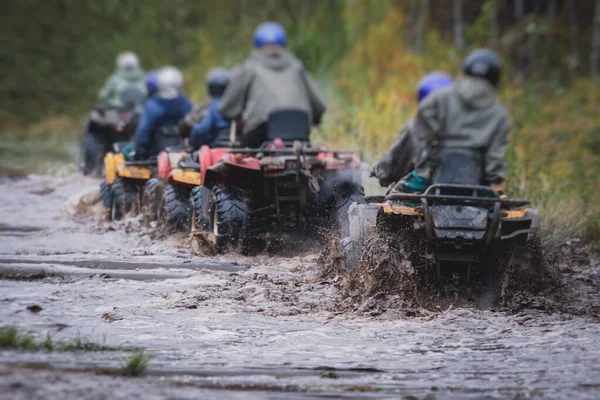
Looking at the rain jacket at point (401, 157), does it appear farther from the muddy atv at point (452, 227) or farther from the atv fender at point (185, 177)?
the atv fender at point (185, 177)

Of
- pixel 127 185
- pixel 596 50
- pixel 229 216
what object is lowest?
pixel 229 216

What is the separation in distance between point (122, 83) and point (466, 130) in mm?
14331

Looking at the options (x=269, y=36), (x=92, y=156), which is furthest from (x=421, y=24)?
(x=269, y=36)

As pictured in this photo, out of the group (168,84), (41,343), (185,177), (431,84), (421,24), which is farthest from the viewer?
(421,24)

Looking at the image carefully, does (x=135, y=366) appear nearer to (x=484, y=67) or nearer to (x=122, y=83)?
(x=484, y=67)

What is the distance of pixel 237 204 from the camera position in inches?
442

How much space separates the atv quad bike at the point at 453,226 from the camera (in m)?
8.09

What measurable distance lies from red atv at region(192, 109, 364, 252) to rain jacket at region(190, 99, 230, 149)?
6.87 feet

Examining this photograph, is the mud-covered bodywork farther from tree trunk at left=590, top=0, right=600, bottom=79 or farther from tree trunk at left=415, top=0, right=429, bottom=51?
tree trunk at left=415, top=0, right=429, bottom=51

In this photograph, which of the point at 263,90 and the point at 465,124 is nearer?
the point at 465,124

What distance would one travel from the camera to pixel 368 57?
25.1 metres

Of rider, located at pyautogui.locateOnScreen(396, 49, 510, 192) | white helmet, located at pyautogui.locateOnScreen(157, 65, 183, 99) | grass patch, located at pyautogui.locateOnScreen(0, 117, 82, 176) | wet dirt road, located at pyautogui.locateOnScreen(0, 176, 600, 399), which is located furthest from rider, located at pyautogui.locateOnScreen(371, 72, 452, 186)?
grass patch, located at pyautogui.locateOnScreen(0, 117, 82, 176)

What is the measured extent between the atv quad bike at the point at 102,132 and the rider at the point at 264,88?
28.2 feet

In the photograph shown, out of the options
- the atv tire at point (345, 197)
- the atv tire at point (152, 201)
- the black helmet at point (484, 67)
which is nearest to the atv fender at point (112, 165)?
the atv tire at point (152, 201)
